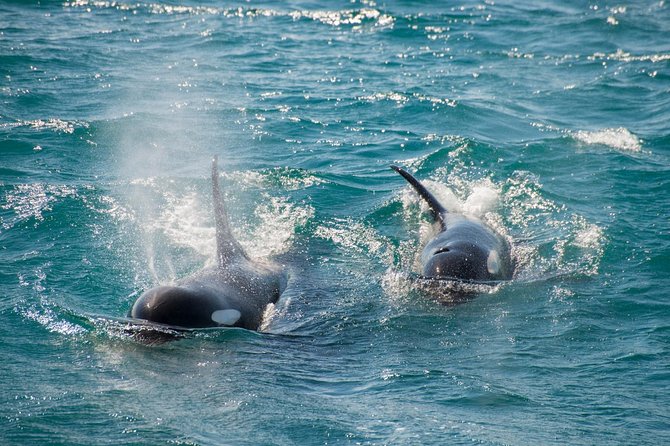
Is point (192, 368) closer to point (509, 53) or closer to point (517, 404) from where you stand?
point (517, 404)

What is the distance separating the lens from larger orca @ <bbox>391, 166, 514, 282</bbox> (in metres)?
11.4

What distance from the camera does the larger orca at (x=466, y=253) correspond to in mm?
11445

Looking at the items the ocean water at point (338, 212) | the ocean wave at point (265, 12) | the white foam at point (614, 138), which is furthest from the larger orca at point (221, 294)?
the ocean wave at point (265, 12)

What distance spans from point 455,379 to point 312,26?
66.1 ft

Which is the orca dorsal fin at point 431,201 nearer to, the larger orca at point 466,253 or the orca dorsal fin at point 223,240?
the larger orca at point 466,253

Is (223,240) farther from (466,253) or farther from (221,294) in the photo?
(466,253)

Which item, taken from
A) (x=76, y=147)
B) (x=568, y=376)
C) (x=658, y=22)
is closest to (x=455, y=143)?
(x=76, y=147)

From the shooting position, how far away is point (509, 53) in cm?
2470

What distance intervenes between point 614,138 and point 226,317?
11.3 m

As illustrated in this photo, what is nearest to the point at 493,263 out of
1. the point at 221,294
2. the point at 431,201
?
the point at 431,201

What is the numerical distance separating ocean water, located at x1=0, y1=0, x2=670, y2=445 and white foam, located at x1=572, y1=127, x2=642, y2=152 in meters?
0.09

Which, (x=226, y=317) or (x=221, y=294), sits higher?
(x=221, y=294)

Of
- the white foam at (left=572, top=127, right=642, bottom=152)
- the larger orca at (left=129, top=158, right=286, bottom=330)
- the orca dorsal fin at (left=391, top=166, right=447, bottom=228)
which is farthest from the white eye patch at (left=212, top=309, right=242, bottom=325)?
the white foam at (left=572, top=127, right=642, bottom=152)

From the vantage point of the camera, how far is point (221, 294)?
10.2m
